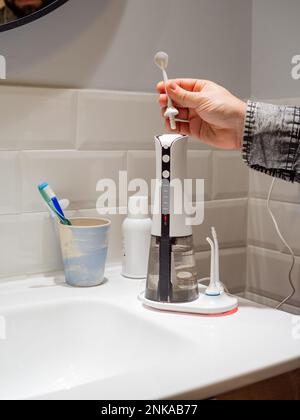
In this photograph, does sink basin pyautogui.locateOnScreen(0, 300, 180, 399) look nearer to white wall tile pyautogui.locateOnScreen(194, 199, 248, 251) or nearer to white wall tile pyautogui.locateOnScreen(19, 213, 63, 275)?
white wall tile pyautogui.locateOnScreen(19, 213, 63, 275)

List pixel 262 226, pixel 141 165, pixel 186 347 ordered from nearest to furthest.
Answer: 1. pixel 186 347
2. pixel 141 165
3. pixel 262 226

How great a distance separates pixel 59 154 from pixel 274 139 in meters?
0.38

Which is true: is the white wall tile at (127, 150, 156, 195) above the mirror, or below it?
below

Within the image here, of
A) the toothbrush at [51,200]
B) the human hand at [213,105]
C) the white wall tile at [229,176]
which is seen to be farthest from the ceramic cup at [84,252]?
the white wall tile at [229,176]

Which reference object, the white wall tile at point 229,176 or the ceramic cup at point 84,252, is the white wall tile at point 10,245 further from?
the white wall tile at point 229,176

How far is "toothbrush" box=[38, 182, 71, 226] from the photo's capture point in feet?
2.94

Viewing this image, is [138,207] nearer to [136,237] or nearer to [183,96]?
[136,237]

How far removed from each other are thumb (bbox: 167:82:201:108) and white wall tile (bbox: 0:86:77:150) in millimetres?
209

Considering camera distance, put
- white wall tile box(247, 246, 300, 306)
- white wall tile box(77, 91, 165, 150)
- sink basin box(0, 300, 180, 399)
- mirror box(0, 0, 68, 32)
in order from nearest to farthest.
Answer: sink basin box(0, 300, 180, 399) → mirror box(0, 0, 68, 32) → white wall tile box(77, 91, 165, 150) → white wall tile box(247, 246, 300, 306)

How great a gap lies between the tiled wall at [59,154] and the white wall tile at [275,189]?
5.5 inches

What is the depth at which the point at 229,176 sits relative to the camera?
46.8 inches

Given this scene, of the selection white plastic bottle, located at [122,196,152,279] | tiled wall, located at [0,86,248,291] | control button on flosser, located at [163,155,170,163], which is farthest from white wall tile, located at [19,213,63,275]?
control button on flosser, located at [163,155,170,163]

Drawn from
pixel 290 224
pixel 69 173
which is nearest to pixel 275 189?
pixel 290 224

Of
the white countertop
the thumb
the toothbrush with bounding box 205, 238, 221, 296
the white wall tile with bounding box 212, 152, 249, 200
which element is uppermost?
the thumb
